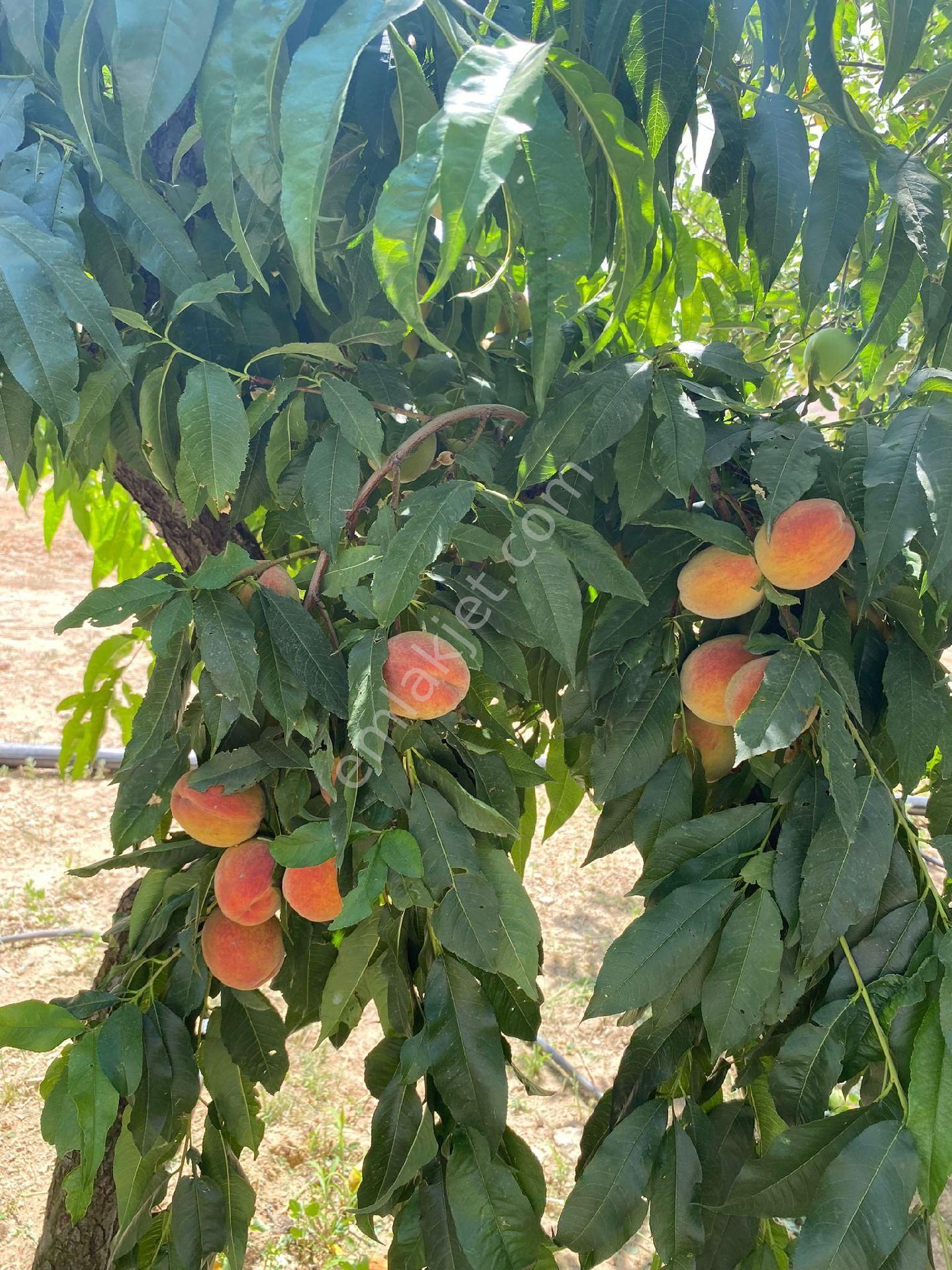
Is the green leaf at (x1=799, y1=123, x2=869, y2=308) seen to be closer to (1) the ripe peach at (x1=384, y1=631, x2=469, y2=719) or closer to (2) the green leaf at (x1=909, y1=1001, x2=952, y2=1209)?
(1) the ripe peach at (x1=384, y1=631, x2=469, y2=719)

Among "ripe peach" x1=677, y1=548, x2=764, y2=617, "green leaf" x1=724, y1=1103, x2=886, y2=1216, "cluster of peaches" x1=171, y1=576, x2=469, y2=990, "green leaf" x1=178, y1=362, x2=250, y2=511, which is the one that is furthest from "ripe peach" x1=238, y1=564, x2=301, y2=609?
"green leaf" x1=724, y1=1103, x2=886, y2=1216

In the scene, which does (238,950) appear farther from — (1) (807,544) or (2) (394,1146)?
(1) (807,544)

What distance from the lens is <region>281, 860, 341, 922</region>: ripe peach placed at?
818 mm

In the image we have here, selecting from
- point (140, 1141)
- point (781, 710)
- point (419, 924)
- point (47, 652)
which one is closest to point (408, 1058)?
point (419, 924)

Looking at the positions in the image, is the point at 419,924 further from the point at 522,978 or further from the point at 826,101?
the point at 826,101

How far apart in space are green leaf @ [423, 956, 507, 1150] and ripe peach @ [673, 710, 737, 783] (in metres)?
0.29

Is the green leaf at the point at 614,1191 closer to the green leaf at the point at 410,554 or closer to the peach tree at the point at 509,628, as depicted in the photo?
the peach tree at the point at 509,628

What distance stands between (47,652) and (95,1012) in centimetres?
433

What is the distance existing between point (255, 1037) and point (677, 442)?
Answer: 677mm

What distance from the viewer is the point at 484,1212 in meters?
0.75

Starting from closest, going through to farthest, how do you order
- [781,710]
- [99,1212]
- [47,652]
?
[781,710] → [99,1212] → [47,652]

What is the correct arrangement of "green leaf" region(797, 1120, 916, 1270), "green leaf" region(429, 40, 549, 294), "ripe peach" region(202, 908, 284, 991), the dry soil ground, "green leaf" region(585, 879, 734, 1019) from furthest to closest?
the dry soil ground, "ripe peach" region(202, 908, 284, 991), "green leaf" region(585, 879, 734, 1019), "green leaf" region(797, 1120, 916, 1270), "green leaf" region(429, 40, 549, 294)

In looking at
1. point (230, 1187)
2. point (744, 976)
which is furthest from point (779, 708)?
point (230, 1187)

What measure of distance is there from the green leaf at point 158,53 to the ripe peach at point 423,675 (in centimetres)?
35
